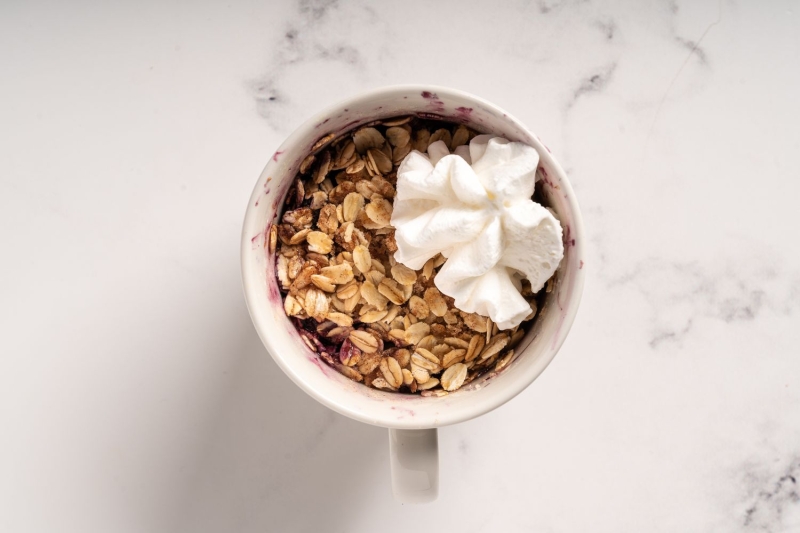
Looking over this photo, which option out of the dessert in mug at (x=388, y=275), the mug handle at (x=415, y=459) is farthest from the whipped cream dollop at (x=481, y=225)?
the mug handle at (x=415, y=459)

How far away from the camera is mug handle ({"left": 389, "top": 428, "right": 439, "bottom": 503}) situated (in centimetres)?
70

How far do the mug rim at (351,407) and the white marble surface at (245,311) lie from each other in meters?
0.22

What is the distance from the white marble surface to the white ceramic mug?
0.18 meters

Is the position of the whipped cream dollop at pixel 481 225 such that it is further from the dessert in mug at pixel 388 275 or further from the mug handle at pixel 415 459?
the mug handle at pixel 415 459

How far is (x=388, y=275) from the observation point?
76cm

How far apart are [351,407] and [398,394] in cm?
9

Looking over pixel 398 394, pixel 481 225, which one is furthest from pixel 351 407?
pixel 481 225

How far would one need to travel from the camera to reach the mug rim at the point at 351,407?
661mm

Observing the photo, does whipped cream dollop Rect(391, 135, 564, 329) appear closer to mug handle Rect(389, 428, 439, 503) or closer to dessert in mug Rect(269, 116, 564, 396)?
dessert in mug Rect(269, 116, 564, 396)

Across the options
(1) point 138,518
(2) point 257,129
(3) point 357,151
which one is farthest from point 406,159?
(1) point 138,518

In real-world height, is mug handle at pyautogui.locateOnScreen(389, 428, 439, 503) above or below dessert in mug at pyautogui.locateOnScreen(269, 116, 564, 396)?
below

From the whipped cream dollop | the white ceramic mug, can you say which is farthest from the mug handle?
the whipped cream dollop

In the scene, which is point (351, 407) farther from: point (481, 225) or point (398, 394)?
point (481, 225)

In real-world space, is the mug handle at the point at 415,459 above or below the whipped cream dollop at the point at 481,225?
below
